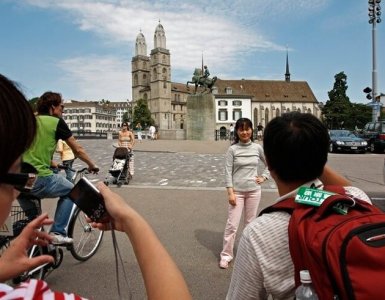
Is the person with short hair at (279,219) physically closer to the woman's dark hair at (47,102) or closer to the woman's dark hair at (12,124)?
the woman's dark hair at (12,124)

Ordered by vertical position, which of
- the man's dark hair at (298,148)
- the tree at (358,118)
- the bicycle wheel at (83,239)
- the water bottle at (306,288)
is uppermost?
the tree at (358,118)

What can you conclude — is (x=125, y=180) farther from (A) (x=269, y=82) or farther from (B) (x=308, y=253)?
(A) (x=269, y=82)

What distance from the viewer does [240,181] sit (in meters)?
4.67

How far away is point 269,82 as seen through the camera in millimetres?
111562

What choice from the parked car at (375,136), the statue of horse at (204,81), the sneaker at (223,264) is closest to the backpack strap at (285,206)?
the sneaker at (223,264)

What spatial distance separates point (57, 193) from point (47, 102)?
93 cm

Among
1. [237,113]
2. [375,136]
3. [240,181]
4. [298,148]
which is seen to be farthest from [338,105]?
[298,148]

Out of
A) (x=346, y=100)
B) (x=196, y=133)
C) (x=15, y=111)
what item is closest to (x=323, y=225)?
(x=15, y=111)

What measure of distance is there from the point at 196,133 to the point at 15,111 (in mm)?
34096

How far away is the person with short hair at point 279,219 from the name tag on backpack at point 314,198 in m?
0.14

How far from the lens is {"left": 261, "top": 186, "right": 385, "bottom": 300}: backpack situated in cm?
116

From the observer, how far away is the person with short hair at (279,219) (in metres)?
1.50

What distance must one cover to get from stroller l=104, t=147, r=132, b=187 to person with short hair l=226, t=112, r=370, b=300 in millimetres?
9119

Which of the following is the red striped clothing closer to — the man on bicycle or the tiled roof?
A: the man on bicycle
